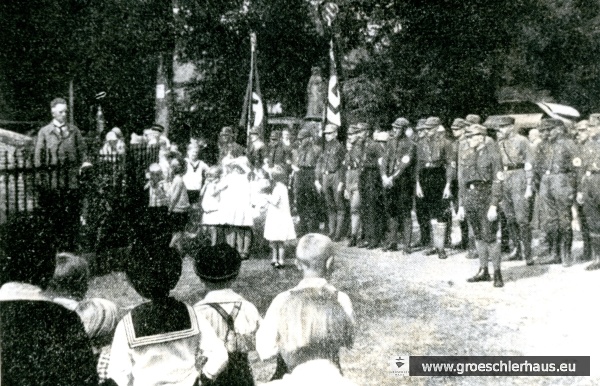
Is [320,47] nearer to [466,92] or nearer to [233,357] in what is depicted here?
[466,92]

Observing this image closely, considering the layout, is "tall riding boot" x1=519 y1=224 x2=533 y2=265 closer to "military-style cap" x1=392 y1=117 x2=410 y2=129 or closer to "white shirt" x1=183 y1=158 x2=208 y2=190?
"military-style cap" x1=392 y1=117 x2=410 y2=129

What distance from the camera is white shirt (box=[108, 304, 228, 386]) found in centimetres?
168

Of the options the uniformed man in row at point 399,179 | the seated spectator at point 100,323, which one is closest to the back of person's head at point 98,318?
the seated spectator at point 100,323

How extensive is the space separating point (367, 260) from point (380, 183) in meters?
0.94

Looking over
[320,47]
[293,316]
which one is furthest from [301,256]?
[320,47]

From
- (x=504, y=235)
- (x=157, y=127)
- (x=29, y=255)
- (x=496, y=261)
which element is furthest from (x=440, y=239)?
(x=29, y=255)

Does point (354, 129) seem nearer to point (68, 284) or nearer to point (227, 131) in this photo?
point (227, 131)

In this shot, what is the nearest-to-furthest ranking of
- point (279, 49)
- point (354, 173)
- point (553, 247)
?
point (279, 49)
point (553, 247)
point (354, 173)

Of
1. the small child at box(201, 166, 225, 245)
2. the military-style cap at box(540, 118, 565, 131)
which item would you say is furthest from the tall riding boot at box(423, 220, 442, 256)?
the small child at box(201, 166, 225, 245)

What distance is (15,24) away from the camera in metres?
2.59

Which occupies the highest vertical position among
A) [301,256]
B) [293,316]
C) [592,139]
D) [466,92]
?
[466,92]

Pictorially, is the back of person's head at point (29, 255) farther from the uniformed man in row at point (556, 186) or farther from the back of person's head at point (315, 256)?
the uniformed man in row at point (556, 186)

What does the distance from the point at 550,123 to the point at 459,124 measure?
45 cm

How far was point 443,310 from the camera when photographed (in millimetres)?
2814
